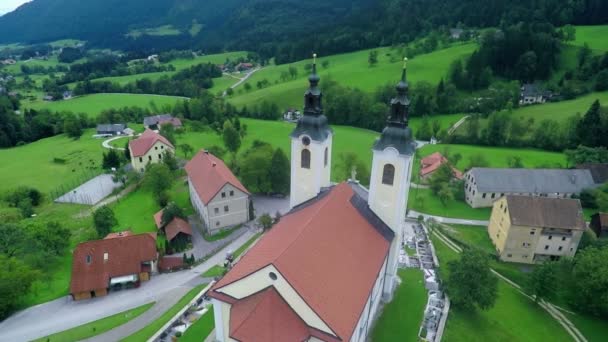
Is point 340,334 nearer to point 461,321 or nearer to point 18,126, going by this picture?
point 461,321

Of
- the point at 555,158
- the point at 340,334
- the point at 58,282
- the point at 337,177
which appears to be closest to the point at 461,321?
the point at 340,334

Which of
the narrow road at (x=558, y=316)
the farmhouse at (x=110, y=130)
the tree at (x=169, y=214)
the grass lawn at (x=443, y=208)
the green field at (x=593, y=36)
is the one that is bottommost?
the narrow road at (x=558, y=316)

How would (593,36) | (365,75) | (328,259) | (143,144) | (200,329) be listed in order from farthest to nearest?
(365,75) < (593,36) < (143,144) < (200,329) < (328,259)

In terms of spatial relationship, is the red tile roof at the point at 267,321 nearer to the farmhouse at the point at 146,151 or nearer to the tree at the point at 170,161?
the tree at the point at 170,161

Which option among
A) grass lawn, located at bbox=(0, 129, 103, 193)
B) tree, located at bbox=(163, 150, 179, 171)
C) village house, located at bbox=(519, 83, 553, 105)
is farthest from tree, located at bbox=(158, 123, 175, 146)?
village house, located at bbox=(519, 83, 553, 105)

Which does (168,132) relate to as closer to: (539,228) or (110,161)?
(110,161)

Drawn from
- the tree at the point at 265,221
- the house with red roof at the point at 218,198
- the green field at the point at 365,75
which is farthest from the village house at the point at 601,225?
the green field at the point at 365,75

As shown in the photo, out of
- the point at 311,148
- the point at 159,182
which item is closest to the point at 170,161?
the point at 159,182
